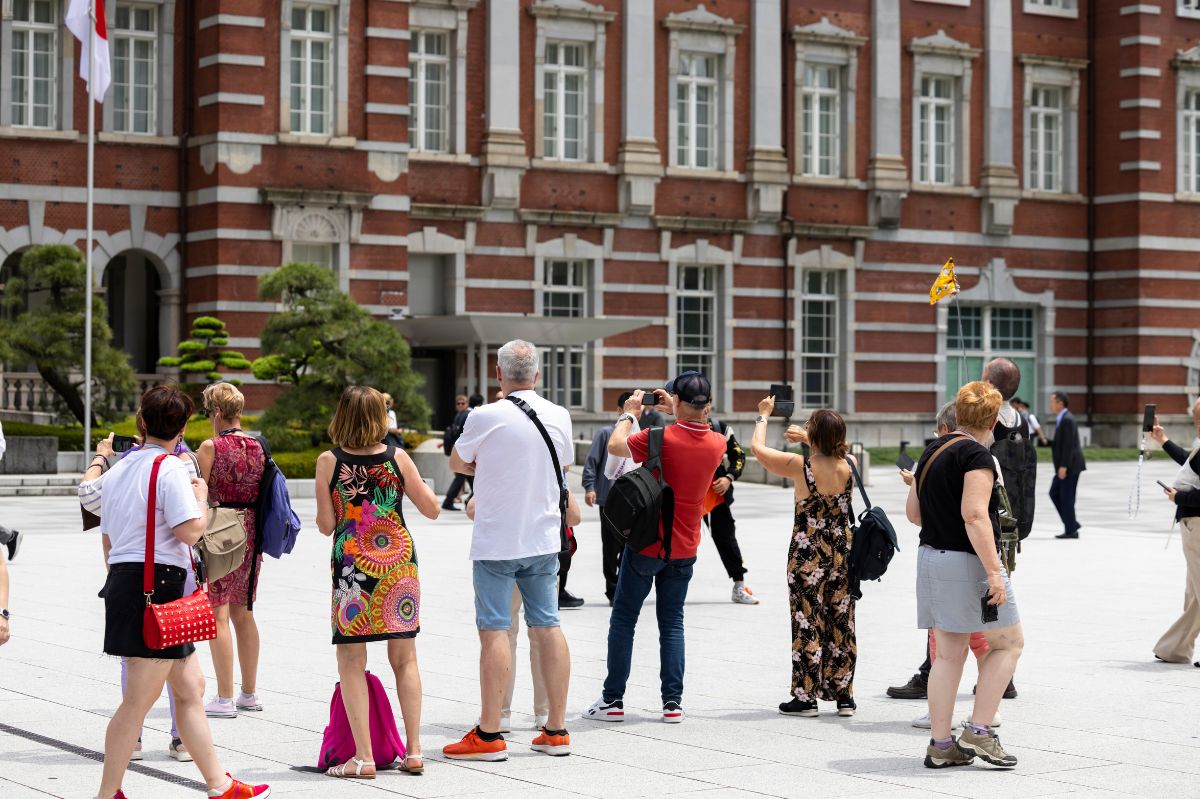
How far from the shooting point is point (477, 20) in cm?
3431

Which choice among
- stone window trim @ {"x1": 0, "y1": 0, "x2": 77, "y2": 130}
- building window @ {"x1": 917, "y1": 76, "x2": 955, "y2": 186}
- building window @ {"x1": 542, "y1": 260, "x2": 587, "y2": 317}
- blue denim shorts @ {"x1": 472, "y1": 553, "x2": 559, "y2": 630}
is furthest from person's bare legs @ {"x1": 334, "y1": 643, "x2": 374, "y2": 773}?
building window @ {"x1": 917, "y1": 76, "x2": 955, "y2": 186}

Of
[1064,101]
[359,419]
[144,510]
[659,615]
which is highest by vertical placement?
[1064,101]

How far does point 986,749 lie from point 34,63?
86.4 ft

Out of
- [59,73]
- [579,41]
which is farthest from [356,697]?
Result: [579,41]

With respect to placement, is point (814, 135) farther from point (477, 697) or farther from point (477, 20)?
point (477, 697)

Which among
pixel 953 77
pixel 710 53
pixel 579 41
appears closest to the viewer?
pixel 579 41

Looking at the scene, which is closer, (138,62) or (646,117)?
(138,62)

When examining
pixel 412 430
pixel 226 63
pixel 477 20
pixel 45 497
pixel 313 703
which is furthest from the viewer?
pixel 477 20

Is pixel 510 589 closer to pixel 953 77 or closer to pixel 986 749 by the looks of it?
pixel 986 749

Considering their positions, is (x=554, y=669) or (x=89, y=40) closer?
(x=554, y=669)

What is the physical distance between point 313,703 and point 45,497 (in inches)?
675

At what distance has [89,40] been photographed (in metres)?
28.5

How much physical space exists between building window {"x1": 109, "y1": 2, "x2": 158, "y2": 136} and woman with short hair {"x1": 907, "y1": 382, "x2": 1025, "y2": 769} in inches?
998

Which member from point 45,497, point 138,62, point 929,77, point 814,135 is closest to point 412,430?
point 45,497
